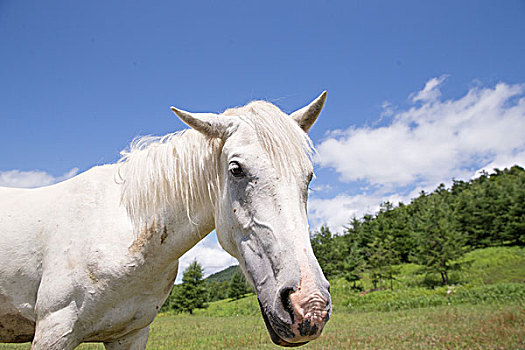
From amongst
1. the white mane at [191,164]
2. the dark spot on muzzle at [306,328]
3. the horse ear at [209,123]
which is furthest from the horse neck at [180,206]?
the dark spot on muzzle at [306,328]

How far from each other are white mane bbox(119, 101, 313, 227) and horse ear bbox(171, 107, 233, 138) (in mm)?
90

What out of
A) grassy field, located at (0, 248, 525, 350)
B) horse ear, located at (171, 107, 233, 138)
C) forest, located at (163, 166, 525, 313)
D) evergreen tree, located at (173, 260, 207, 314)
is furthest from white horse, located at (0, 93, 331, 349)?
evergreen tree, located at (173, 260, 207, 314)

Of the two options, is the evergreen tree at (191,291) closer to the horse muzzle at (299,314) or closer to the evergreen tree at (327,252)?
the evergreen tree at (327,252)

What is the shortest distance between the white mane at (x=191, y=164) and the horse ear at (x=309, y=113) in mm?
245

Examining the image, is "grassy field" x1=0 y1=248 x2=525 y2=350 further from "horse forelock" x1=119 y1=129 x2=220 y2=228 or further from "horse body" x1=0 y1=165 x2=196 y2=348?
"horse forelock" x1=119 y1=129 x2=220 y2=228

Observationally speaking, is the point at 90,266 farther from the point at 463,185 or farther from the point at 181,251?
the point at 463,185

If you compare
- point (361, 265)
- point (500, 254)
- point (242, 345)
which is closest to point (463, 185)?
point (500, 254)

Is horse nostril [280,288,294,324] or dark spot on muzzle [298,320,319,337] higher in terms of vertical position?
horse nostril [280,288,294,324]

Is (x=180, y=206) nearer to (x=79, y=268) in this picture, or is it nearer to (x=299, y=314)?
(x=79, y=268)

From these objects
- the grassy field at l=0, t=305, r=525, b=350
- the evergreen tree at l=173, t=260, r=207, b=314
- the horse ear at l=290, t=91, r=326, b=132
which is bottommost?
the grassy field at l=0, t=305, r=525, b=350

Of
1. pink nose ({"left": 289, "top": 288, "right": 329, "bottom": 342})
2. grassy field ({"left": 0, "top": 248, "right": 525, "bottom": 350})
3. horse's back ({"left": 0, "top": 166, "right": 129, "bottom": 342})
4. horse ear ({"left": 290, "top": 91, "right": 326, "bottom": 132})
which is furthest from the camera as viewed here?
grassy field ({"left": 0, "top": 248, "right": 525, "bottom": 350})

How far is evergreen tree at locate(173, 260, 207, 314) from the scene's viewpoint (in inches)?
1268

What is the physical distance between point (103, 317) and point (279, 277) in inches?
52.2

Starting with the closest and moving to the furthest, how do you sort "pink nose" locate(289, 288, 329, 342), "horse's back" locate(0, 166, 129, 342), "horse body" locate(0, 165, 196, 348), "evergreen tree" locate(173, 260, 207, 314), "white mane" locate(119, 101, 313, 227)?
"pink nose" locate(289, 288, 329, 342), "white mane" locate(119, 101, 313, 227), "horse body" locate(0, 165, 196, 348), "horse's back" locate(0, 166, 129, 342), "evergreen tree" locate(173, 260, 207, 314)
